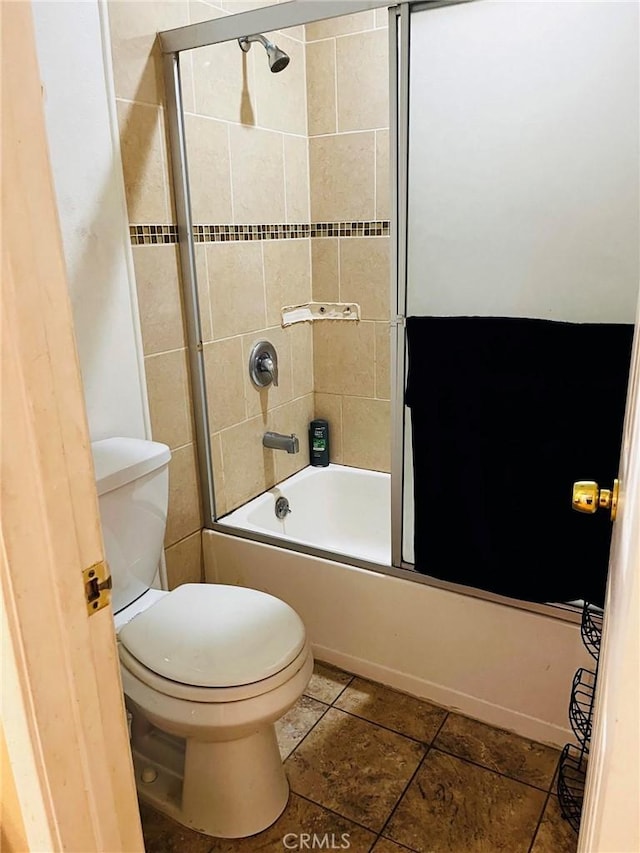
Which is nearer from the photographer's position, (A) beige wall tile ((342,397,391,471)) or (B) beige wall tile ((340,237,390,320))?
(B) beige wall tile ((340,237,390,320))

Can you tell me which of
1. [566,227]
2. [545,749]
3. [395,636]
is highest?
[566,227]

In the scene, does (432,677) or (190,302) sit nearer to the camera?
(432,677)

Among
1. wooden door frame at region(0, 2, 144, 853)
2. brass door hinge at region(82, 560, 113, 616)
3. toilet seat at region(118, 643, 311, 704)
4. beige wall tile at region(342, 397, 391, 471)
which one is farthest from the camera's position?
beige wall tile at region(342, 397, 391, 471)

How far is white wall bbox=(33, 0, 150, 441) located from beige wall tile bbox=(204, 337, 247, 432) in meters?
0.31

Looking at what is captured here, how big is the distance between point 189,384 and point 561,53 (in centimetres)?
136

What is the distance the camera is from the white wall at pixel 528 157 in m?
1.39

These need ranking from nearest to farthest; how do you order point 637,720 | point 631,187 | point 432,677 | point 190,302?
1. point 637,720
2. point 631,187
3. point 432,677
4. point 190,302

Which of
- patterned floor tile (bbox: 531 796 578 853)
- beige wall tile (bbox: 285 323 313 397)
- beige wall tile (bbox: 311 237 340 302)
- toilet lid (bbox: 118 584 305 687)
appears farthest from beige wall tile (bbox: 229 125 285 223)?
patterned floor tile (bbox: 531 796 578 853)

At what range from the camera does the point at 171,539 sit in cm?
213

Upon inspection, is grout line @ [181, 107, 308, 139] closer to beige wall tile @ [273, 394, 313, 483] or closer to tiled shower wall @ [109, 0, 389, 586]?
tiled shower wall @ [109, 0, 389, 586]

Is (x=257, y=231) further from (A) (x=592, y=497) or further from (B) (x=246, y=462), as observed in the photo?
(A) (x=592, y=497)

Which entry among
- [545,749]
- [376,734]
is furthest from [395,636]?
[545,749]

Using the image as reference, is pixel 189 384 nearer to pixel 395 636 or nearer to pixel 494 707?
pixel 395 636

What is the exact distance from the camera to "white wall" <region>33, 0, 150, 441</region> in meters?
1.56
